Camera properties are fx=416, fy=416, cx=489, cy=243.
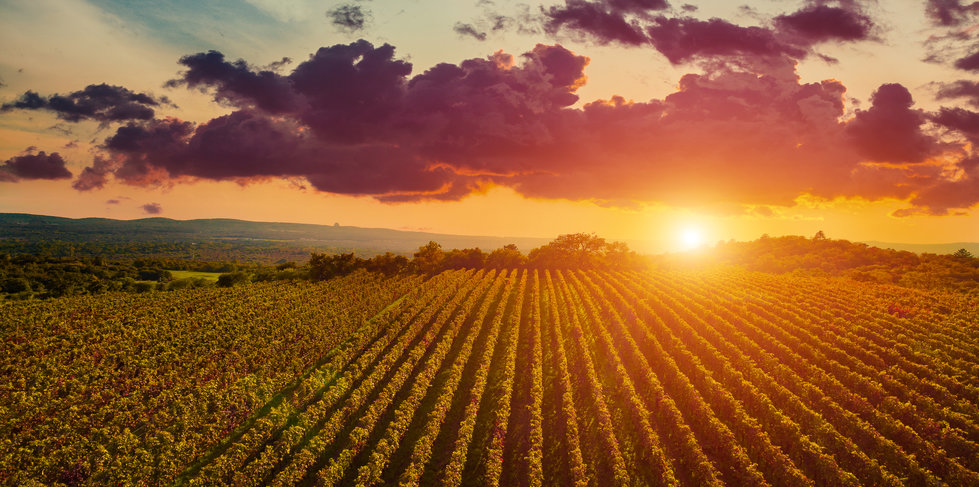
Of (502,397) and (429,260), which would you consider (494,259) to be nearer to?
(429,260)

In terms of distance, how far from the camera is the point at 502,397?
22500 millimetres

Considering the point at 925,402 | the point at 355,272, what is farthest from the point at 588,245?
the point at 925,402

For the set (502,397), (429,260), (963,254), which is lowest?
(502,397)

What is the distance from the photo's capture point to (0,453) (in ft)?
59.5

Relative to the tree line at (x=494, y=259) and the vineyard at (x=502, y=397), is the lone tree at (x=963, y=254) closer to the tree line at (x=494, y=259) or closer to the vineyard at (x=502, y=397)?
the tree line at (x=494, y=259)

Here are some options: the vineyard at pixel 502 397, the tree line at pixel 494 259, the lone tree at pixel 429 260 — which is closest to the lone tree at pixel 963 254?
the tree line at pixel 494 259

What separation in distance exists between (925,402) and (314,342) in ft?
130

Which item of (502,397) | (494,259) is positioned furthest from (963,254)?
(502,397)

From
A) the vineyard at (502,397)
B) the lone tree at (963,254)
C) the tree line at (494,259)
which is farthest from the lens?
the tree line at (494,259)

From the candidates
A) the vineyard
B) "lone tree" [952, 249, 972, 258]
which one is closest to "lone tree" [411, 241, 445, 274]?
the vineyard

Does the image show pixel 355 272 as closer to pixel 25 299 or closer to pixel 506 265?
pixel 506 265

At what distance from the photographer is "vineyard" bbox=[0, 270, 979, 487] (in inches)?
689

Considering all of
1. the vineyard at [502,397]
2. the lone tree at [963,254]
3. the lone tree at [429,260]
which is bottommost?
the vineyard at [502,397]

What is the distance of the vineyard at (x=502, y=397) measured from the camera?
17500 millimetres
